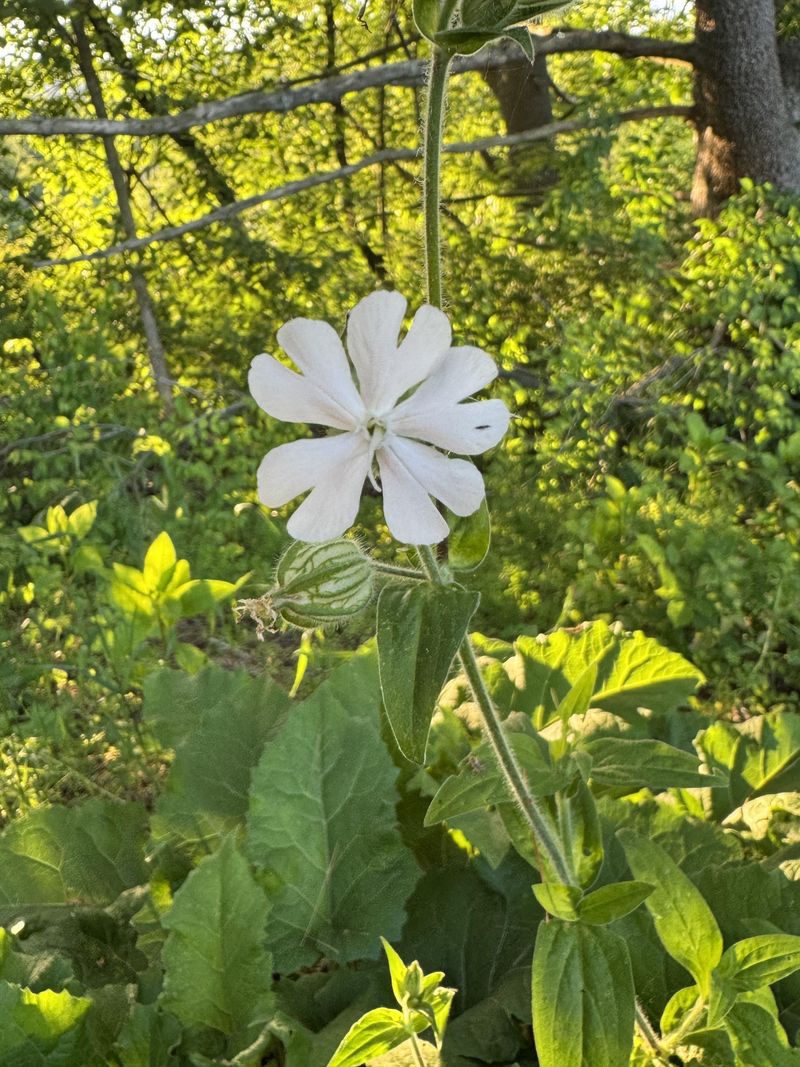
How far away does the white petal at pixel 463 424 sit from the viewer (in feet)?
2.10

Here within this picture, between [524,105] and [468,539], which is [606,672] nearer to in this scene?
[468,539]

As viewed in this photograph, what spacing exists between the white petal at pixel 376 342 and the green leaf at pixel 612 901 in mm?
405

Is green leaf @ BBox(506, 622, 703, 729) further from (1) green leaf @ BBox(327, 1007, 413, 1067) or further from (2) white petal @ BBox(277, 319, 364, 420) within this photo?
(2) white petal @ BBox(277, 319, 364, 420)

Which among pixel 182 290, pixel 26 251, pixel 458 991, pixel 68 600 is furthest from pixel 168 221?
pixel 458 991

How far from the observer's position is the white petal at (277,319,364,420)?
2.14ft

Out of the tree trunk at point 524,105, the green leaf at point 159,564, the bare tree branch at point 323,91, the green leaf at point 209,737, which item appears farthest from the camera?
the tree trunk at point 524,105

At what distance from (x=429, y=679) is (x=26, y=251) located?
3439 millimetres

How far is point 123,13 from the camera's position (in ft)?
10.9

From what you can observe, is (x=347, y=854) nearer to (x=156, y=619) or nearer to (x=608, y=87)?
(x=156, y=619)

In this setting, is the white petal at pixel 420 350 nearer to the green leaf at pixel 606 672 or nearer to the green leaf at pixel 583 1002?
the green leaf at pixel 583 1002

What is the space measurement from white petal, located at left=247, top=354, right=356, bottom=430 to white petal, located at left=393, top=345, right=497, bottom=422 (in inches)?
1.9

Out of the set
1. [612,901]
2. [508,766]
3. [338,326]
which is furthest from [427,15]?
[338,326]


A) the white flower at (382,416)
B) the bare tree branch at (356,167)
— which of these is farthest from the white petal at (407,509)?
the bare tree branch at (356,167)

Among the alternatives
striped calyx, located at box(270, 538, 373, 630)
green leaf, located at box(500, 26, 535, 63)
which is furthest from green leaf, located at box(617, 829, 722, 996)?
green leaf, located at box(500, 26, 535, 63)
